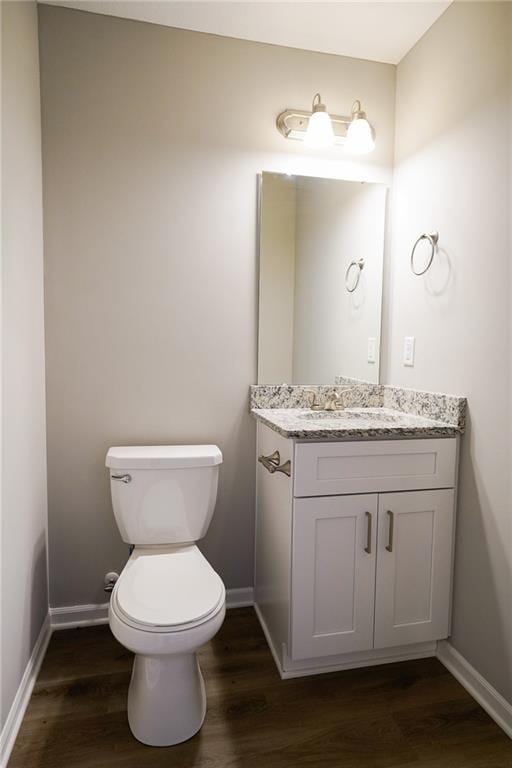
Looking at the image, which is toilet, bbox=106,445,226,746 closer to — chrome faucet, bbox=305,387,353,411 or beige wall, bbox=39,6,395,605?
beige wall, bbox=39,6,395,605

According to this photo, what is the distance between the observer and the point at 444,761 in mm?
1385

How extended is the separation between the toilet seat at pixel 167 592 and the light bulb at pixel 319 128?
1.72 metres

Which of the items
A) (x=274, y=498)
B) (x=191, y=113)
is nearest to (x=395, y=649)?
(x=274, y=498)

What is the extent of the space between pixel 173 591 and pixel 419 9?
7.50ft

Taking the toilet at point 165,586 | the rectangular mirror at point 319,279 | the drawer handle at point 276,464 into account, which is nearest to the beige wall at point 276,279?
the rectangular mirror at point 319,279

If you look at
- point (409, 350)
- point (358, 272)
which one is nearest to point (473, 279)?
point (409, 350)

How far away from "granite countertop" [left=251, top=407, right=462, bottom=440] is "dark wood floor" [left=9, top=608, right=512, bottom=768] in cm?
90

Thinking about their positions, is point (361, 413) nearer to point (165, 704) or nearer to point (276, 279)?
point (276, 279)

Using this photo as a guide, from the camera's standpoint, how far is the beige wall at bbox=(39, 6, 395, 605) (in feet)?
6.18

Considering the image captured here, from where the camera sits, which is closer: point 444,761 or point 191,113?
point 444,761

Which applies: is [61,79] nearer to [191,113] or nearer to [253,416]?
[191,113]

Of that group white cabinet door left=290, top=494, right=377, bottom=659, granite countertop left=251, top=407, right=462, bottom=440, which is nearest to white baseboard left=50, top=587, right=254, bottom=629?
white cabinet door left=290, top=494, right=377, bottom=659

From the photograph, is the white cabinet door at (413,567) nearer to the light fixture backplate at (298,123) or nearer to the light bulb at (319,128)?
the light bulb at (319,128)

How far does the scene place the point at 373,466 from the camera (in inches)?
66.4
